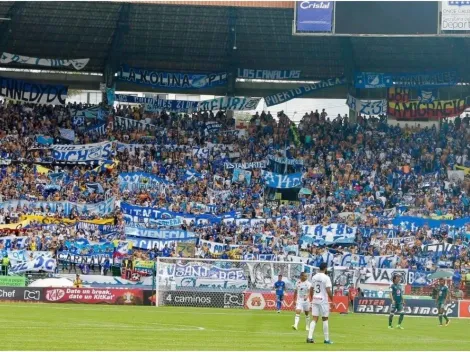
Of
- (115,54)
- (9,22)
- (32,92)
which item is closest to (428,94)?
(115,54)

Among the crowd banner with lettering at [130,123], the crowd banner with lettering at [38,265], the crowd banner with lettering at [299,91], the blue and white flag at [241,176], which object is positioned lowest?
the crowd banner with lettering at [38,265]

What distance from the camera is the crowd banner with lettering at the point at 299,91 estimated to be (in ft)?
188

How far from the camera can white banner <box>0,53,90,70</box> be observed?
54.5m

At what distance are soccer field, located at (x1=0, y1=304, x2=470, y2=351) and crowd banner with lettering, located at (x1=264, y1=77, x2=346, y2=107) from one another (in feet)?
73.3

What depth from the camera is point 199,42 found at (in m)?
56.7

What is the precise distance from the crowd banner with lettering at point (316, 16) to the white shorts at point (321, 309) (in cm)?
2227

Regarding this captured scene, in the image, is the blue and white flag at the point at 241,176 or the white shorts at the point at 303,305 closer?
the white shorts at the point at 303,305

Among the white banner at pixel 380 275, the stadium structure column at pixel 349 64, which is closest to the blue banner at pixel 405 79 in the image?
the stadium structure column at pixel 349 64

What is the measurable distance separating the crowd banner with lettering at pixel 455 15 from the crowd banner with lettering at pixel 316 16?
184 inches

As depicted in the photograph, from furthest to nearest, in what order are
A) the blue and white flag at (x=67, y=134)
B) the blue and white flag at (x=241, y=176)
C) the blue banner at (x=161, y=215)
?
the blue and white flag at (x=67, y=134)
the blue and white flag at (x=241, y=176)
the blue banner at (x=161, y=215)

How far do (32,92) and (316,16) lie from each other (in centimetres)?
1991

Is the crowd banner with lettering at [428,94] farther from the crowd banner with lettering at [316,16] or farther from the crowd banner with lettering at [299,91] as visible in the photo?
the crowd banner with lettering at [316,16]

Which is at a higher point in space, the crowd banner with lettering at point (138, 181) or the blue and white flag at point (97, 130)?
the blue and white flag at point (97, 130)

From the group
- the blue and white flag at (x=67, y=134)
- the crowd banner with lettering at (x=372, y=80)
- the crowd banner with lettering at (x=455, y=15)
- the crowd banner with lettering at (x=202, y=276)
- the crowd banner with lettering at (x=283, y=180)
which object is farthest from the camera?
the crowd banner with lettering at (x=372, y=80)
